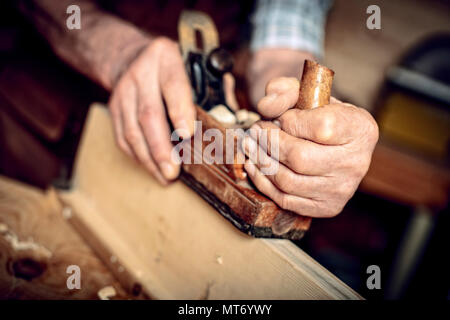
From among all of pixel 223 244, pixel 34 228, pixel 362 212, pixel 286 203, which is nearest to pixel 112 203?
pixel 34 228

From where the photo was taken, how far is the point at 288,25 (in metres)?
1.16

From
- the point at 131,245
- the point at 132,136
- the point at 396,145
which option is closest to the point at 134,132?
the point at 132,136

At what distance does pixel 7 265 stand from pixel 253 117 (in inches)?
19.6

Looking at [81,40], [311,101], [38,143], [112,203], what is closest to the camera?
[311,101]

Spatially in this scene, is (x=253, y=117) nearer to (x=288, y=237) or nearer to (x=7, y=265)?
(x=288, y=237)

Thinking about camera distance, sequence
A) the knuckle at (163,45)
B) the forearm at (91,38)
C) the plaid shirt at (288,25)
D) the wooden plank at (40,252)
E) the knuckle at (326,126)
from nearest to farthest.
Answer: the knuckle at (326,126)
the wooden plank at (40,252)
the knuckle at (163,45)
the forearm at (91,38)
the plaid shirt at (288,25)

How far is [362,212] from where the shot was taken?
215 cm

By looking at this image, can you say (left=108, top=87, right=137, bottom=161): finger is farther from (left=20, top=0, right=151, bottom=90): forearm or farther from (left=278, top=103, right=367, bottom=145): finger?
(left=278, top=103, right=367, bottom=145): finger

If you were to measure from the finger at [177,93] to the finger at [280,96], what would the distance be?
0.52 ft

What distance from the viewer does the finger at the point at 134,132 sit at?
2.07 feet

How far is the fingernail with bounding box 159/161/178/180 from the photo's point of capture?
584 mm

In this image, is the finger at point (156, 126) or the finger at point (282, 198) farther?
the finger at point (156, 126)

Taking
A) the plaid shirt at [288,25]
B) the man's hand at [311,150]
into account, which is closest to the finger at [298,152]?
the man's hand at [311,150]

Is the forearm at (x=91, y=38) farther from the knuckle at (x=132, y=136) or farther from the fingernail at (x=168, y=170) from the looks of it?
the fingernail at (x=168, y=170)
